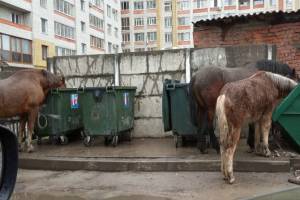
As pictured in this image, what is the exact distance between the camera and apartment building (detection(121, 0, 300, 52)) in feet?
230

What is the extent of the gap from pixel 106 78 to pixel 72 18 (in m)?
44.4

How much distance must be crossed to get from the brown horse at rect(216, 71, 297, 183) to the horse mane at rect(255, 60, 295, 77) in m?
1.22

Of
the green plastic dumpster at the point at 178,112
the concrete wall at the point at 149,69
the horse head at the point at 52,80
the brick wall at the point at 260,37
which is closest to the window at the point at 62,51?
the concrete wall at the point at 149,69

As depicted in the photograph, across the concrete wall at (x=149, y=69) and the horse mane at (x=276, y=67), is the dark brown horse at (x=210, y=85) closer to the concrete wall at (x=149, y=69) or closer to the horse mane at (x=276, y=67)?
the horse mane at (x=276, y=67)

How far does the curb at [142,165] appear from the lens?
675 cm

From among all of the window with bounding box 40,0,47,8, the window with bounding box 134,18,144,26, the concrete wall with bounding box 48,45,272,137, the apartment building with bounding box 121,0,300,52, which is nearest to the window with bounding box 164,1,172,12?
the apartment building with bounding box 121,0,300,52

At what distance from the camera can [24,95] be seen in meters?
8.18

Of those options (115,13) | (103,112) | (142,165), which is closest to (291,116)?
(142,165)

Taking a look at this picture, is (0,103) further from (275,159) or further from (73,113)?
(275,159)

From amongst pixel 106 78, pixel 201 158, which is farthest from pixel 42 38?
pixel 201 158

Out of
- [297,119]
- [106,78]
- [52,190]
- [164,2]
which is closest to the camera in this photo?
[297,119]

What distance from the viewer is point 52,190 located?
20.2ft

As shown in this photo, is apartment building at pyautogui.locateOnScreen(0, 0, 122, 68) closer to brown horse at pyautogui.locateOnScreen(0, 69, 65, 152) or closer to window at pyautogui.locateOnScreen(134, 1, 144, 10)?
window at pyautogui.locateOnScreen(134, 1, 144, 10)

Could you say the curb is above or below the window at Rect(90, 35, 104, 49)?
below
